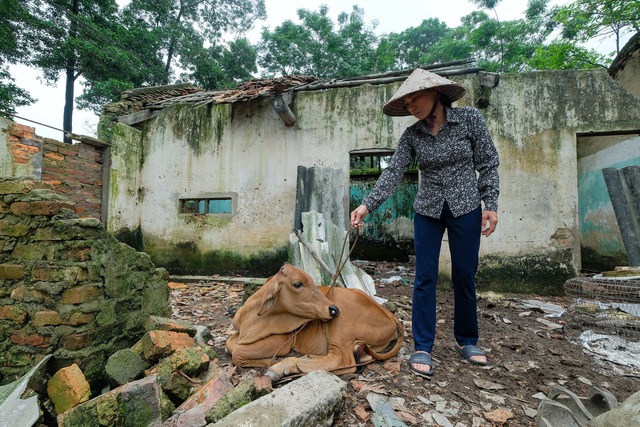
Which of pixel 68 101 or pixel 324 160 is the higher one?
pixel 68 101

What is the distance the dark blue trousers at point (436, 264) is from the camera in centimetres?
228

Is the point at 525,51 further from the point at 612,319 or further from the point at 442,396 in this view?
the point at 442,396

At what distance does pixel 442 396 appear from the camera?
1942mm

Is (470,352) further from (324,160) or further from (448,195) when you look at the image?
(324,160)

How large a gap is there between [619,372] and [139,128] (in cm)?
830

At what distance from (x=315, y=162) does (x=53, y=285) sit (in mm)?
4133

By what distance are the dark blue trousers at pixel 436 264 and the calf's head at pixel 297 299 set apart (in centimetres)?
61

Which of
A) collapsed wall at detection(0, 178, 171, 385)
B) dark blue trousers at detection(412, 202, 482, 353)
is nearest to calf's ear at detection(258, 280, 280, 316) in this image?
dark blue trousers at detection(412, 202, 482, 353)

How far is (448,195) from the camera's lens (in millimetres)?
2279

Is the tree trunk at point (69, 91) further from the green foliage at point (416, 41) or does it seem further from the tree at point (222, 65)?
the green foliage at point (416, 41)

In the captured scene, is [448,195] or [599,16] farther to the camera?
[599,16]

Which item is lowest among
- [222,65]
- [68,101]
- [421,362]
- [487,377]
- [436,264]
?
[487,377]

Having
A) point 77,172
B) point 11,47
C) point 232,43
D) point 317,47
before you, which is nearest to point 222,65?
point 232,43

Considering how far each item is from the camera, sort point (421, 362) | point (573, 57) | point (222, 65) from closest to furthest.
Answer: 1. point (421, 362)
2. point (573, 57)
3. point (222, 65)
